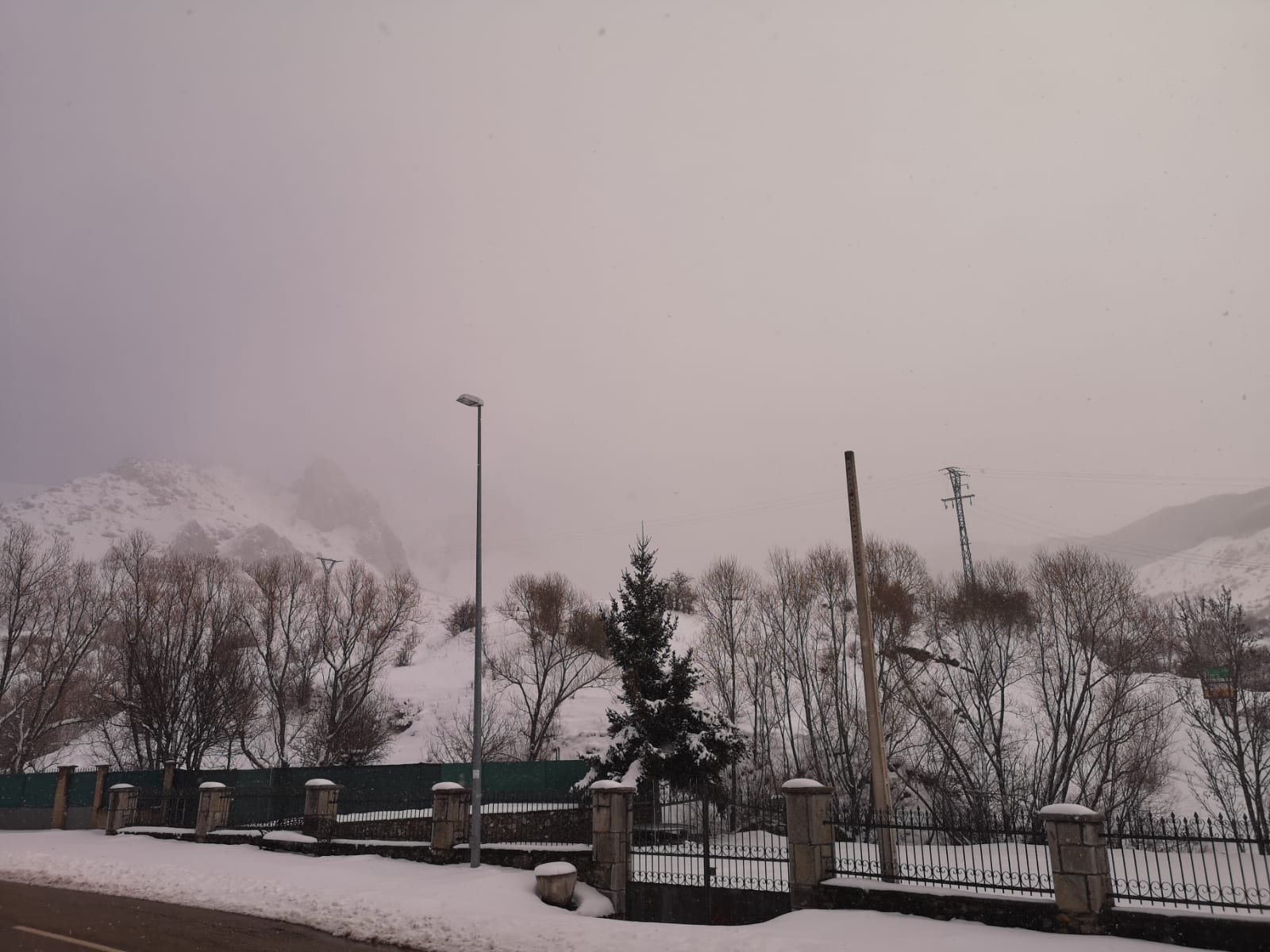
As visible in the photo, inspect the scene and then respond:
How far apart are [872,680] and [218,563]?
40718 millimetres

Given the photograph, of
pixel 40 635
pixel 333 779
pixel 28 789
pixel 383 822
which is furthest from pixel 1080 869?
pixel 40 635

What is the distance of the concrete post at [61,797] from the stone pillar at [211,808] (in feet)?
30.5

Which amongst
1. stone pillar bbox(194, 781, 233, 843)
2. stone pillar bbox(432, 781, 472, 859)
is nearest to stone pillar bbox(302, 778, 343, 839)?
stone pillar bbox(432, 781, 472, 859)

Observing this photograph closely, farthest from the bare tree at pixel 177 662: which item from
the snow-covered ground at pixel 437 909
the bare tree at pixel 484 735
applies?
the snow-covered ground at pixel 437 909

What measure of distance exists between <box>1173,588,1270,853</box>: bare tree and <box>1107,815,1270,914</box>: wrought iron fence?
208 cm

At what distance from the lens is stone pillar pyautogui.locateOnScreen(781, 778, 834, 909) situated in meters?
13.5

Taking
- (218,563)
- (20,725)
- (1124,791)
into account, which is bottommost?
(1124,791)

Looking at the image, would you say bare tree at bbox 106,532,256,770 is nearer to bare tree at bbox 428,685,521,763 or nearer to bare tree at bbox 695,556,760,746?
bare tree at bbox 428,685,521,763

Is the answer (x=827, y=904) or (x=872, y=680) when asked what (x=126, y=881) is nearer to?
(x=827, y=904)

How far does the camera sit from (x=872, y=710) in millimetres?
15547

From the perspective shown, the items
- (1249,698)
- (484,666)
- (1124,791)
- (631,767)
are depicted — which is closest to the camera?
(631,767)

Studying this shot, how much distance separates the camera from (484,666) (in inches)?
1959

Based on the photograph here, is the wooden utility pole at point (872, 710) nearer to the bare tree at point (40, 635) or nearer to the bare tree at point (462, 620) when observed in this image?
the bare tree at point (40, 635)

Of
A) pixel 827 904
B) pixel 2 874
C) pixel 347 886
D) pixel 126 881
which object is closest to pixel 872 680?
pixel 827 904
